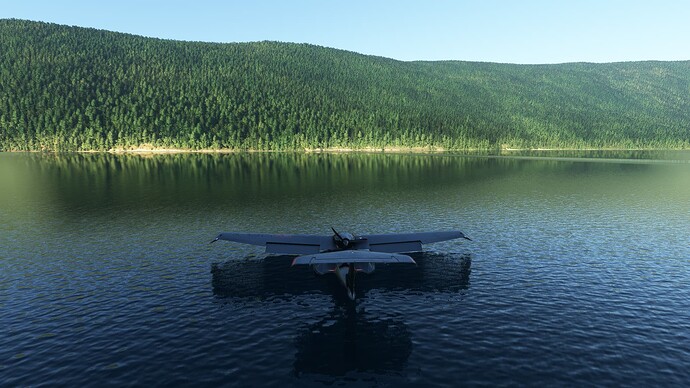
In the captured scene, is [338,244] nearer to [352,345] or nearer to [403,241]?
[403,241]

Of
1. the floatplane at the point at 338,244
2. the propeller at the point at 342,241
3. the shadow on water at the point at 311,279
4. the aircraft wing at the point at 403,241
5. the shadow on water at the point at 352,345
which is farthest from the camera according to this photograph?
the aircraft wing at the point at 403,241

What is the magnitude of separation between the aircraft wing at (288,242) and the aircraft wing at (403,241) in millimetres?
6226

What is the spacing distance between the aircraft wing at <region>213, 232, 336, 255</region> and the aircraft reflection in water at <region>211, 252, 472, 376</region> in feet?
9.12

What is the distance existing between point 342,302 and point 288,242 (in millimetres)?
15649

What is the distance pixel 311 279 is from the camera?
49875 mm

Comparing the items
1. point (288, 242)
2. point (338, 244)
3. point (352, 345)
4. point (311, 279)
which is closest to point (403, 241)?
point (338, 244)

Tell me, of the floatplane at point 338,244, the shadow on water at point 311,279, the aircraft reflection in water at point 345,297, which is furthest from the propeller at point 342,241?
the aircraft reflection in water at point 345,297

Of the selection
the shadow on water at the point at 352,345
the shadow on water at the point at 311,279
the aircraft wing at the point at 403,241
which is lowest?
the shadow on water at the point at 352,345

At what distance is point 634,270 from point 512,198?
58030 mm

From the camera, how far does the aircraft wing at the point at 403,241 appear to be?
55.6m

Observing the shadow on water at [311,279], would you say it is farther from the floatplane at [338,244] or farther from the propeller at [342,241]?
the propeller at [342,241]

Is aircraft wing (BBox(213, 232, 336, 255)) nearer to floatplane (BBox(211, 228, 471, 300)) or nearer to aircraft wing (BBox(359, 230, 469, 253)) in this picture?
floatplane (BBox(211, 228, 471, 300))

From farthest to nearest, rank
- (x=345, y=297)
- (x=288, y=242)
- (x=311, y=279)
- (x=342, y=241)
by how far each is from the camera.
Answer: (x=288, y=242) → (x=342, y=241) → (x=311, y=279) → (x=345, y=297)

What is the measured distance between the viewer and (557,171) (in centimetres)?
18238
